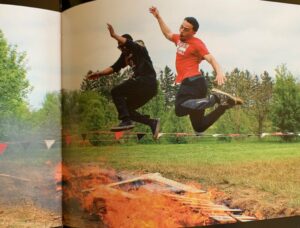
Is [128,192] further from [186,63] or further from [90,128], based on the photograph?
[186,63]

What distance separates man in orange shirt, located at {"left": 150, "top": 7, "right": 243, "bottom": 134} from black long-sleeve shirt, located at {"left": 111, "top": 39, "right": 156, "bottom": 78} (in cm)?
34

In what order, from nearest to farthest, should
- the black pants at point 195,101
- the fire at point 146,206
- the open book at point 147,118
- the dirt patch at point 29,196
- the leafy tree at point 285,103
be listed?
1. the fire at point 146,206
2. the open book at point 147,118
3. the black pants at point 195,101
4. the dirt patch at point 29,196
5. the leafy tree at point 285,103

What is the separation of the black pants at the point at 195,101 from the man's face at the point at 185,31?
0.51m

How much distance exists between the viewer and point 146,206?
6.02m

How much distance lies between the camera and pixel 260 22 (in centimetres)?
650

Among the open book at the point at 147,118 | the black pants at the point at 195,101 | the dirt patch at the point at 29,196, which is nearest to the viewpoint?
the open book at the point at 147,118

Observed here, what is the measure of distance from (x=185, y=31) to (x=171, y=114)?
3.41ft

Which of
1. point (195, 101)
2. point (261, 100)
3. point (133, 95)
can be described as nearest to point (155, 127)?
point (133, 95)

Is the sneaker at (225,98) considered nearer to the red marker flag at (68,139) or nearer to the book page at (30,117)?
the red marker flag at (68,139)

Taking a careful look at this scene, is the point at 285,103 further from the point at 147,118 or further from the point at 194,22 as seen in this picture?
the point at 147,118

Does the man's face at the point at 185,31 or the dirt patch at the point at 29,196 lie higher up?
the man's face at the point at 185,31

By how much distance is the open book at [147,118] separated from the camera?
6.12m

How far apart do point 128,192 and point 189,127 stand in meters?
1.10

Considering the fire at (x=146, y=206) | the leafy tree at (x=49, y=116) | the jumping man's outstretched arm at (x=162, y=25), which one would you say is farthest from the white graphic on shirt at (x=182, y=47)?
the leafy tree at (x=49, y=116)
